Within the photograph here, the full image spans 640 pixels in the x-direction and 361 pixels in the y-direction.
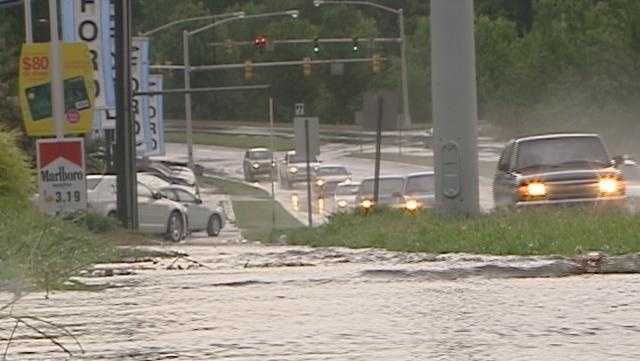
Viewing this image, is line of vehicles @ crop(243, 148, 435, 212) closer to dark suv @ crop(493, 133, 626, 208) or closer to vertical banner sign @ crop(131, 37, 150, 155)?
dark suv @ crop(493, 133, 626, 208)

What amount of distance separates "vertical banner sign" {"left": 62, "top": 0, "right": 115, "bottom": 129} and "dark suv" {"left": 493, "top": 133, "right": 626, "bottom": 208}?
11808mm

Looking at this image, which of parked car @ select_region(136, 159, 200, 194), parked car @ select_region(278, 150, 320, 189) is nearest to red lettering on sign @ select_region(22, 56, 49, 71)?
parked car @ select_region(136, 159, 200, 194)

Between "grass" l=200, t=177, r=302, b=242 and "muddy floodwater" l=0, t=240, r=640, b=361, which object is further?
"grass" l=200, t=177, r=302, b=242

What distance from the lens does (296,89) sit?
99.1 metres

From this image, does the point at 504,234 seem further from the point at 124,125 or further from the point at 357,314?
the point at 124,125

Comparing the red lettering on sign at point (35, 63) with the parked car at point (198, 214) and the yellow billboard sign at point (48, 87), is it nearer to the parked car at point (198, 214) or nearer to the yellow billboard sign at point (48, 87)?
the yellow billboard sign at point (48, 87)

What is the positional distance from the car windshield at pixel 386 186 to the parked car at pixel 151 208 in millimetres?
5029

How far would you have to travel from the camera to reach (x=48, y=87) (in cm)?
2578

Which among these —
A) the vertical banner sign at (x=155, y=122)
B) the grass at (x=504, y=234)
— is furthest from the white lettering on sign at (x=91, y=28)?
the grass at (x=504, y=234)

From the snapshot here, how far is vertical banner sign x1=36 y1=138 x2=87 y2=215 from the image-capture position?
21.0 m

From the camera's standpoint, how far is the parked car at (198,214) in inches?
1414

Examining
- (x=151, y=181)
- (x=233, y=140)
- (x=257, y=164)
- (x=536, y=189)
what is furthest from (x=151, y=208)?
(x=233, y=140)

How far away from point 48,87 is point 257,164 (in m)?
41.7

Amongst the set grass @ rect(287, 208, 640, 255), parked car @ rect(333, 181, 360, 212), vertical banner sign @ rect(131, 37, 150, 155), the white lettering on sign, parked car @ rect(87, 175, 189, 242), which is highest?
the white lettering on sign
